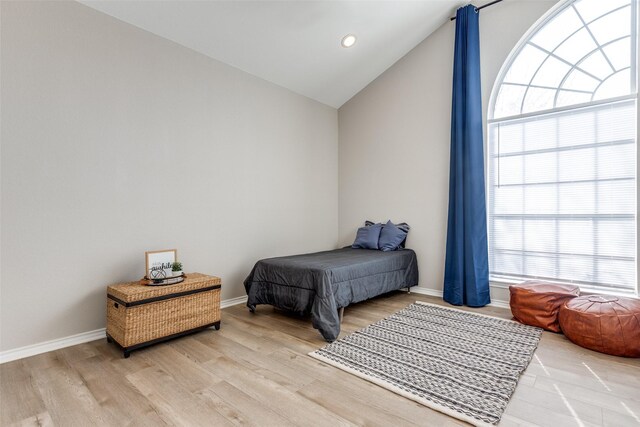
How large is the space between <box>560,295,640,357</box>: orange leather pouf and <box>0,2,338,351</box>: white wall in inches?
117

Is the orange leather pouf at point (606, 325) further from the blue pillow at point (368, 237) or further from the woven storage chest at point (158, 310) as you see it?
the woven storage chest at point (158, 310)

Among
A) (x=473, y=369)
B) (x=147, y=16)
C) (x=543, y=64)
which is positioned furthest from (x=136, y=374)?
(x=543, y=64)

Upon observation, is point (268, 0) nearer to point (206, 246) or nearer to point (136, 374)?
point (206, 246)

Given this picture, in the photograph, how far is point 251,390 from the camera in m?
1.79

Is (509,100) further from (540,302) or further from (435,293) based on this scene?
(435,293)

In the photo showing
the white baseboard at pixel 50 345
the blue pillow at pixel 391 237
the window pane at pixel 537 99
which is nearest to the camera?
the white baseboard at pixel 50 345

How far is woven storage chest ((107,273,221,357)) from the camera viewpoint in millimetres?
2244

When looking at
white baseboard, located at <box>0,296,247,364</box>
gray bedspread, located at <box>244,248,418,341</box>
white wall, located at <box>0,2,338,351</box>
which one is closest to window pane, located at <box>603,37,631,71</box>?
gray bedspread, located at <box>244,248,418,341</box>

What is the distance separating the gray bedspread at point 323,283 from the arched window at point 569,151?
1382 millimetres

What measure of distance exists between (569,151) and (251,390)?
3.49 meters

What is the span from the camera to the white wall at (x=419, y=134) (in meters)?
3.50

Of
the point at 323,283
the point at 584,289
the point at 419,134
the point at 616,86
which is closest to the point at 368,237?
the point at 419,134

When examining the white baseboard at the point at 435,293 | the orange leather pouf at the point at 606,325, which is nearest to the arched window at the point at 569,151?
the white baseboard at the point at 435,293

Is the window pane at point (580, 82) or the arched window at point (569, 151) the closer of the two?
the arched window at point (569, 151)
